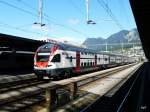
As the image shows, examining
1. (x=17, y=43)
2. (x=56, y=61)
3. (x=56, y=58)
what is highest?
(x=17, y=43)

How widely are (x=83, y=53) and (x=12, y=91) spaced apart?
1829 centimetres

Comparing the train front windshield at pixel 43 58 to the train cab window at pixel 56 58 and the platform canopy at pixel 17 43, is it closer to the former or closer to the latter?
the train cab window at pixel 56 58

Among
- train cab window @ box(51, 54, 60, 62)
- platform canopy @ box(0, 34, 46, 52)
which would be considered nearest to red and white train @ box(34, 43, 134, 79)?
train cab window @ box(51, 54, 60, 62)

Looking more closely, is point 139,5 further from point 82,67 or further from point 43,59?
point 82,67

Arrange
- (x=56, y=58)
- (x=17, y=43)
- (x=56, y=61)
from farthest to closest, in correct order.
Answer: (x=17, y=43)
(x=56, y=58)
(x=56, y=61)

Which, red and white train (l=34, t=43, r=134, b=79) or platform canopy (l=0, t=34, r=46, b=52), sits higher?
platform canopy (l=0, t=34, r=46, b=52)

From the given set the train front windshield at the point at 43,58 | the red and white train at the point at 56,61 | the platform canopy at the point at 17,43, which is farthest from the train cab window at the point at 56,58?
the platform canopy at the point at 17,43

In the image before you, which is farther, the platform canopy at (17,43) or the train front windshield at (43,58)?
the platform canopy at (17,43)

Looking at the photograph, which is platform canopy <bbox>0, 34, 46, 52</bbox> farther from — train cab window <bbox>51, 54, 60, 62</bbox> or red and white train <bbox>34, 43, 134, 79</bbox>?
train cab window <bbox>51, 54, 60, 62</bbox>

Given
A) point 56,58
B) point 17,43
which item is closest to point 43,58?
point 56,58

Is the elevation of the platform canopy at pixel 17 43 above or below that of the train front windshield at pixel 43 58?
above

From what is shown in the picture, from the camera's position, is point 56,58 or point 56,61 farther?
point 56,58

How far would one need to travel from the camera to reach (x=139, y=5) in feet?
64.5

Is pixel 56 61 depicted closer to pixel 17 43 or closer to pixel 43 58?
pixel 43 58
